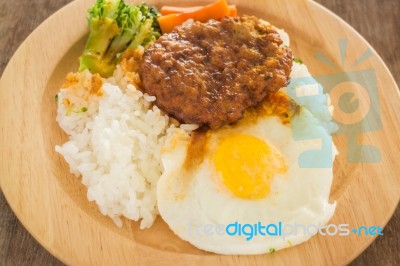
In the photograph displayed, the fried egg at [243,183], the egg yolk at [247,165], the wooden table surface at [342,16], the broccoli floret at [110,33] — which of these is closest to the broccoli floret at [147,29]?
the broccoli floret at [110,33]

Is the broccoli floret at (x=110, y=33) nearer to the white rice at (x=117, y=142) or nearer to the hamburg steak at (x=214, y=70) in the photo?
the white rice at (x=117, y=142)

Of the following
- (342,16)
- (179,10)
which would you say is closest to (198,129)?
(179,10)

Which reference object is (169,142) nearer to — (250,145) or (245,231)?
(250,145)

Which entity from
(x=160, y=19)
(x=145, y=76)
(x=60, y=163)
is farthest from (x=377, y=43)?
(x=60, y=163)

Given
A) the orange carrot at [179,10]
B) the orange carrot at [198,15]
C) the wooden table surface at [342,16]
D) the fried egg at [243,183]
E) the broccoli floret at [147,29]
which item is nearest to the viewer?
the fried egg at [243,183]

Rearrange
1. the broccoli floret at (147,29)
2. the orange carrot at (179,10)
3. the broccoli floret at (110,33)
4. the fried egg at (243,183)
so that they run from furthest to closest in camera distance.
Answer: the orange carrot at (179,10)
the broccoli floret at (147,29)
the broccoli floret at (110,33)
the fried egg at (243,183)

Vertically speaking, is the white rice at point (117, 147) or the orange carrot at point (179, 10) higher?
the orange carrot at point (179, 10)

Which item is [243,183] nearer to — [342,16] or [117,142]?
[117,142]
